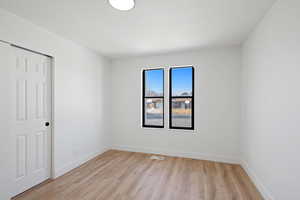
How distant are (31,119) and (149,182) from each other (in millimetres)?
2209

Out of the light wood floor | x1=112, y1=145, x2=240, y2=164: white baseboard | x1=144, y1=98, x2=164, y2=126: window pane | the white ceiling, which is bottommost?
the light wood floor

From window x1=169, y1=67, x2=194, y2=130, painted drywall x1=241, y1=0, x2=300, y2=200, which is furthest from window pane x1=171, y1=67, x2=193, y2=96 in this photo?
painted drywall x1=241, y1=0, x2=300, y2=200

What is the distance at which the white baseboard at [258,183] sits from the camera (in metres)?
2.00

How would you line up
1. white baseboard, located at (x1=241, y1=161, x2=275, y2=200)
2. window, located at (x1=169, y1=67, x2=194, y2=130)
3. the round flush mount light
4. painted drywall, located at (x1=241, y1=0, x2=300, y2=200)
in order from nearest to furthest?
painted drywall, located at (x1=241, y1=0, x2=300, y2=200) → the round flush mount light → white baseboard, located at (x1=241, y1=161, x2=275, y2=200) → window, located at (x1=169, y1=67, x2=194, y2=130)

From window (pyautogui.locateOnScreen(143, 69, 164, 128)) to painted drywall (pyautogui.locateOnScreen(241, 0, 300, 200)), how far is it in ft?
6.71

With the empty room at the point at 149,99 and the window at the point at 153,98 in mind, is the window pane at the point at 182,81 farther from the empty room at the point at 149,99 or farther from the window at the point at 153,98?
the window at the point at 153,98

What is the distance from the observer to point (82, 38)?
9.53 feet

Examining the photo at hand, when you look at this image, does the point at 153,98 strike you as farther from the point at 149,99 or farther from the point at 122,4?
the point at 122,4

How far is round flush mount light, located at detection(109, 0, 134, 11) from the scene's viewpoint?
176 cm

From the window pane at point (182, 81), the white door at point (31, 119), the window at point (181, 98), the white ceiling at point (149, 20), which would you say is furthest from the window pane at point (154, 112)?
the white door at point (31, 119)

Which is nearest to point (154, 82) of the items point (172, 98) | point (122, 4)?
point (172, 98)

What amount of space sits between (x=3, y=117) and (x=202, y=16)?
3073 mm

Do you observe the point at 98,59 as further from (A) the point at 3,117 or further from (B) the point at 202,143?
(B) the point at 202,143

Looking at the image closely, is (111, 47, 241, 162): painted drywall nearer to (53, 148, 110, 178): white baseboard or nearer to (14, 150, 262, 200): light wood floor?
(14, 150, 262, 200): light wood floor
